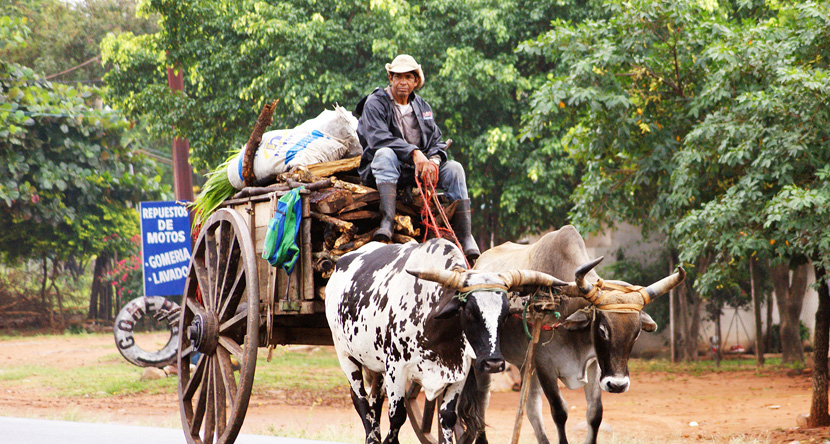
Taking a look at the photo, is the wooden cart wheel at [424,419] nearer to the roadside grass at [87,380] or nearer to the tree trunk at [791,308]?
the roadside grass at [87,380]

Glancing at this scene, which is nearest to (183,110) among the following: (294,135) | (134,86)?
(134,86)

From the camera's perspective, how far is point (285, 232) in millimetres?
5469

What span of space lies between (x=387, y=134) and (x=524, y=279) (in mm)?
1883

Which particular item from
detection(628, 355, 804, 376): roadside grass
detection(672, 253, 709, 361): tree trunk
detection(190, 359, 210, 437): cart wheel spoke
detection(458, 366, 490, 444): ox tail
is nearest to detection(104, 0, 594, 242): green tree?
detection(628, 355, 804, 376): roadside grass

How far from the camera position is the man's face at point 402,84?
593 centimetres

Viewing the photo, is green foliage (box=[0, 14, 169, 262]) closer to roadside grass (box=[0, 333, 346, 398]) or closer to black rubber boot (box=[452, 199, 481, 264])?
roadside grass (box=[0, 333, 346, 398])

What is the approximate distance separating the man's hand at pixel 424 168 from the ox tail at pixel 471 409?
135 cm

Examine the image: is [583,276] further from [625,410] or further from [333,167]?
[625,410]

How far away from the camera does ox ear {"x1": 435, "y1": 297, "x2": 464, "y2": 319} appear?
4078mm

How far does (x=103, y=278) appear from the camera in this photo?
2625cm

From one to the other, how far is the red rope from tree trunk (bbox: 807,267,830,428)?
6062 mm

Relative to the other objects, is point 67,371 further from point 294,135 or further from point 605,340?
point 605,340

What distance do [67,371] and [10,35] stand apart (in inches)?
304

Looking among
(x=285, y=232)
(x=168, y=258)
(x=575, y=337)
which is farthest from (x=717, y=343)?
(x=285, y=232)
